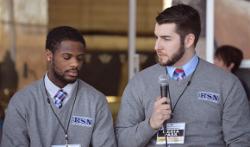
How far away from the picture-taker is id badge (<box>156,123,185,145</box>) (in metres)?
3.81

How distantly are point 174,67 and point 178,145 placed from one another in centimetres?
47

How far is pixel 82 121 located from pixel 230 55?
205cm

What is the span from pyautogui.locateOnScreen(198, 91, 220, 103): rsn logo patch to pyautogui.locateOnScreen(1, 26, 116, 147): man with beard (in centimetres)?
60

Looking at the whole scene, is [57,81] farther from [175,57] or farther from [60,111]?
[175,57]

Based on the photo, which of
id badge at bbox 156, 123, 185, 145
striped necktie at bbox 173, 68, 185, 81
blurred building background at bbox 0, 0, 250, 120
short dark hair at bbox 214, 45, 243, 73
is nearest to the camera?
id badge at bbox 156, 123, 185, 145

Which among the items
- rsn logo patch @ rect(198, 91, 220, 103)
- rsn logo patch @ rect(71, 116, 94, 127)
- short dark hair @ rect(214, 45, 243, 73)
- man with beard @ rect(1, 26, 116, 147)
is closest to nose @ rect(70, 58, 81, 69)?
man with beard @ rect(1, 26, 116, 147)

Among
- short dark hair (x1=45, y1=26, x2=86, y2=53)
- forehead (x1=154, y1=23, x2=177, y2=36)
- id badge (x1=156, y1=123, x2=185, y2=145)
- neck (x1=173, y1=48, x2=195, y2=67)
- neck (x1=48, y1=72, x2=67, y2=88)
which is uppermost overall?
forehead (x1=154, y1=23, x2=177, y2=36)

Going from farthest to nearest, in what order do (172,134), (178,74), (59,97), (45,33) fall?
1. (45,33)
2. (59,97)
3. (178,74)
4. (172,134)

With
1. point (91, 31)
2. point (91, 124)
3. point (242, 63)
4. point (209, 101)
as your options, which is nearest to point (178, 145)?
point (209, 101)

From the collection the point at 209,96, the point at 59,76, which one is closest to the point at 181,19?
the point at 209,96

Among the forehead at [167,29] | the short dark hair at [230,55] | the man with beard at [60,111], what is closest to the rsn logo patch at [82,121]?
the man with beard at [60,111]

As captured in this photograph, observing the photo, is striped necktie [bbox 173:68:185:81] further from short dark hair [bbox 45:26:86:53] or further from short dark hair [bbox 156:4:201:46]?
short dark hair [bbox 45:26:86:53]

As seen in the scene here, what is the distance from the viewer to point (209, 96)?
12.7ft

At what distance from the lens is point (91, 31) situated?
847 cm
